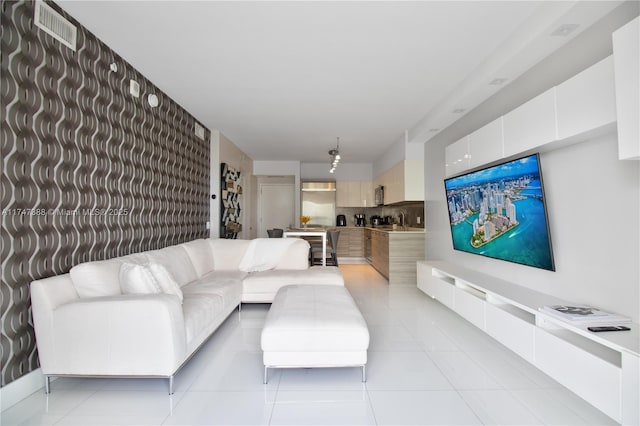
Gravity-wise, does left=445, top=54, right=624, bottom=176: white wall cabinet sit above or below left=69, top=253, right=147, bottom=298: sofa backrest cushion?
above

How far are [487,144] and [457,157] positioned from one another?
73cm

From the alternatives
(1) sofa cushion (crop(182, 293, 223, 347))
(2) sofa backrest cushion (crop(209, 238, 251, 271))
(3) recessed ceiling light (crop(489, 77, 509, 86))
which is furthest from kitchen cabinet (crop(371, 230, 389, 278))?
(1) sofa cushion (crop(182, 293, 223, 347))

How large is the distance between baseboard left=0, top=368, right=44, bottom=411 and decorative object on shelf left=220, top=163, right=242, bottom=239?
3627 millimetres

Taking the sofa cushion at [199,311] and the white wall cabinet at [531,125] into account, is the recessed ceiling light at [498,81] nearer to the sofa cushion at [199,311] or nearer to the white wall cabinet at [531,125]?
the white wall cabinet at [531,125]

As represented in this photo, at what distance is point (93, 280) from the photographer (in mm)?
2252

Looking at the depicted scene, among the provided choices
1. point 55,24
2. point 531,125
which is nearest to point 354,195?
point 531,125

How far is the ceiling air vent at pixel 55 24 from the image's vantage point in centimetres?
218

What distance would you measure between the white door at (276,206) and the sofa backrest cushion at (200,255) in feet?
14.4

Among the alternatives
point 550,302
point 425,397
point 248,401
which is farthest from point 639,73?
point 248,401

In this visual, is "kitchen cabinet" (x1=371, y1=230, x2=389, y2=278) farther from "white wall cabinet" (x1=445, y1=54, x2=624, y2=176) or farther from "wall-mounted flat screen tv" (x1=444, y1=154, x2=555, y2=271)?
"white wall cabinet" (x1=445, y1=54, x2=624, y2=176)

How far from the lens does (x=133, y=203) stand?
3.24m

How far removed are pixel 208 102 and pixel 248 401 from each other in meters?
3.56

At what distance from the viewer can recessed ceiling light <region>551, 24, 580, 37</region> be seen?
2.22 metres

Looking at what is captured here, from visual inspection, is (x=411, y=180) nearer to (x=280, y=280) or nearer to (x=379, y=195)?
(x=379, y=195)
